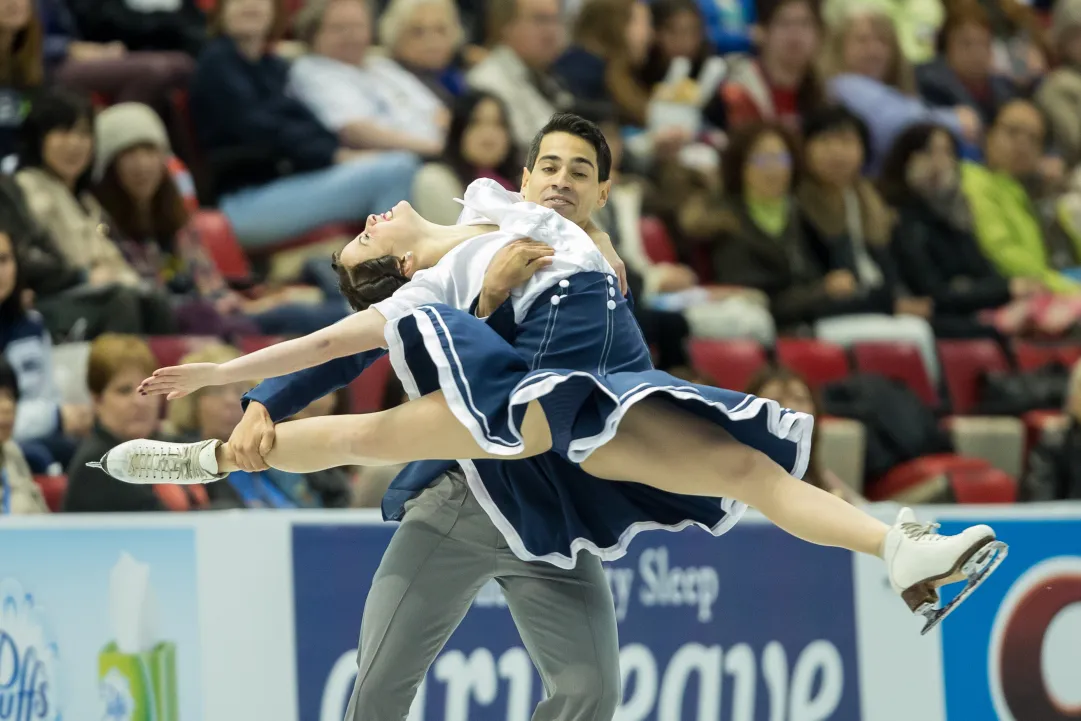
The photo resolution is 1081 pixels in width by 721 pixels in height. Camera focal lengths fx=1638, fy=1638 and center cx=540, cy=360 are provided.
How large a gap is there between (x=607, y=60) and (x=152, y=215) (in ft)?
9.60

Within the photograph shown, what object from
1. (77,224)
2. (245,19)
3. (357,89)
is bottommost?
(77,224)

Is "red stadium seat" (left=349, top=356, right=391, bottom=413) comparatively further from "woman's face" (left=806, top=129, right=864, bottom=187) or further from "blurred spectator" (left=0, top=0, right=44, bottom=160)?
"woman's face" (left=806, top=129, right=864, bottom=187)

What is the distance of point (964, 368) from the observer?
7.80 m

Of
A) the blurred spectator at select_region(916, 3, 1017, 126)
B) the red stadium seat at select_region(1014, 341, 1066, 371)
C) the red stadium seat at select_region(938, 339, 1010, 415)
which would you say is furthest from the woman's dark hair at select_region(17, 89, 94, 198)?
the blurred spectator at select_region(916, 3, 1017, 126)

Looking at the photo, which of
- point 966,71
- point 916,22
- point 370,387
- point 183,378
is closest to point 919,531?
point 183,378

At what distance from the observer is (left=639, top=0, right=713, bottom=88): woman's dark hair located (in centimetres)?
904

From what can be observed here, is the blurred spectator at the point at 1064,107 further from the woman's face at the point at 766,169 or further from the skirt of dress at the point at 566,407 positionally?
the skirt of dress at the point at 566,407

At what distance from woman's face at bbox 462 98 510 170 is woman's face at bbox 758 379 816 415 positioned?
2.07 meters

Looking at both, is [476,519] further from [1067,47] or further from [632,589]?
[1067,47]

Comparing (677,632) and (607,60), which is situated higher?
(607,60)

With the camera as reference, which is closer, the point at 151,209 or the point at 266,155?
the point at 151,209

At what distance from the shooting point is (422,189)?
279 inches

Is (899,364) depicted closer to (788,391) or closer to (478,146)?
(788,391)

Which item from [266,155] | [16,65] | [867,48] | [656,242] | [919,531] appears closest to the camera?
[919,531]
